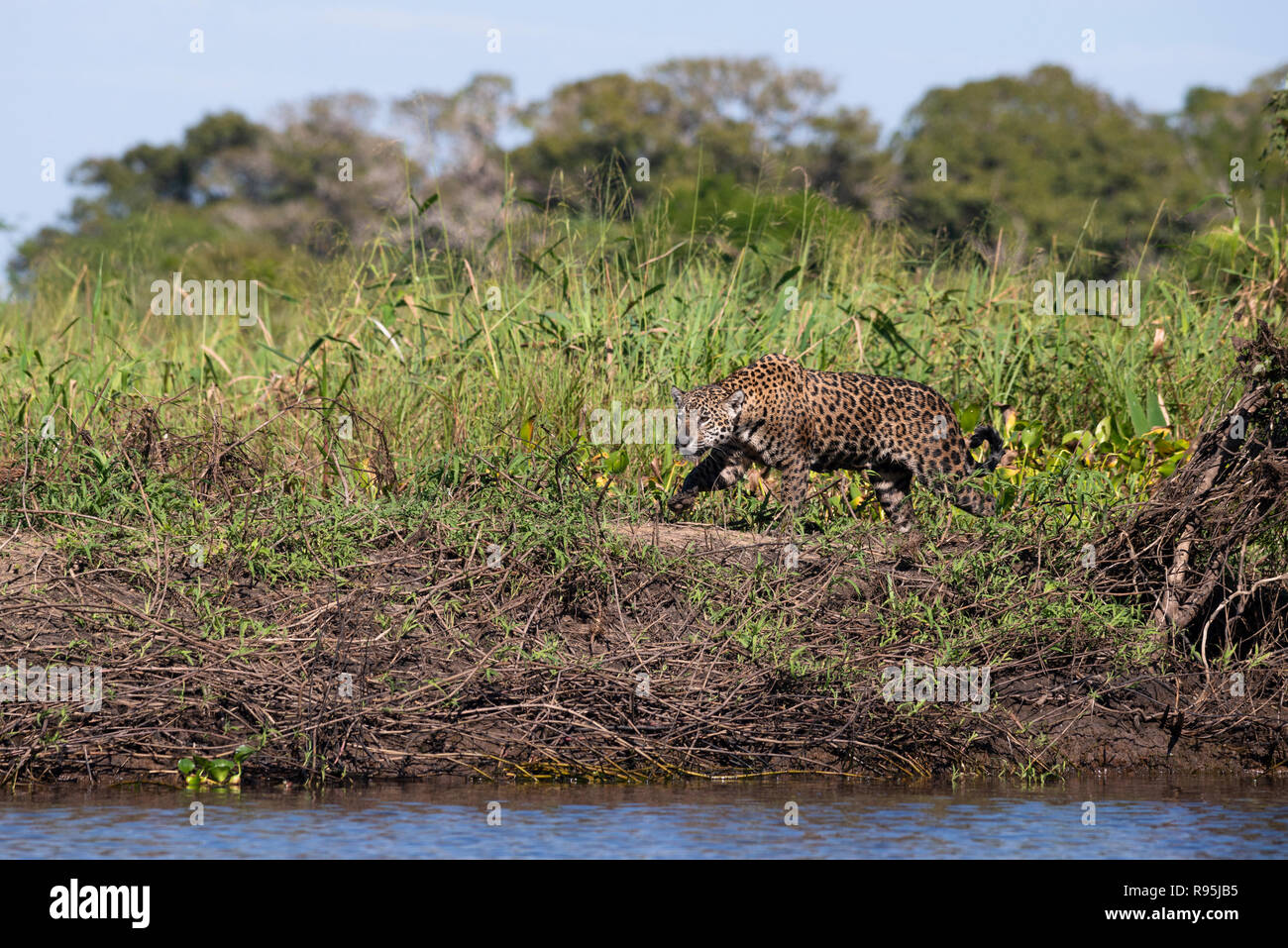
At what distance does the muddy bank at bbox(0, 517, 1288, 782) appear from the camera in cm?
566

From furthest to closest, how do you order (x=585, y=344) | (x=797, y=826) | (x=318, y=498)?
1. (x=585, y=344)
2. (x=318, y=498)
3. (x=797, y=826)

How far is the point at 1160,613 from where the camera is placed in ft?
21.8

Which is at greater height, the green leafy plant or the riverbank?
the riverbank

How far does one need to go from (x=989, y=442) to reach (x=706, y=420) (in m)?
1.81

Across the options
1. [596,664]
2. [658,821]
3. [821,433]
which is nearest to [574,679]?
[596,664]

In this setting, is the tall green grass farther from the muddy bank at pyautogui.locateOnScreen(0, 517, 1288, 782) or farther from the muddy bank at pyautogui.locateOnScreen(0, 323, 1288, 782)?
the muddy bank at pyautogui.locateOnScreen(0, 517, 1288, 782)

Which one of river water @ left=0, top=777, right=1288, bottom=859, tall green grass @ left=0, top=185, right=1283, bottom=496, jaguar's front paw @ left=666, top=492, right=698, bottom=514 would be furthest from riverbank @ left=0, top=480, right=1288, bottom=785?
tall green grass @ left=0, top=185, right=1283, bottom=496

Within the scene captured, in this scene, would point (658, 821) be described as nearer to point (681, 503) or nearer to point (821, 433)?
point (681, 503)

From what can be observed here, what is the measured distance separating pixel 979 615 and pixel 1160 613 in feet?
2.56

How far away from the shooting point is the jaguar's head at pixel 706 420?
782cm

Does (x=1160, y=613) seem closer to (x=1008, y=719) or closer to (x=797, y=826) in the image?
(x=1008, y=719)
